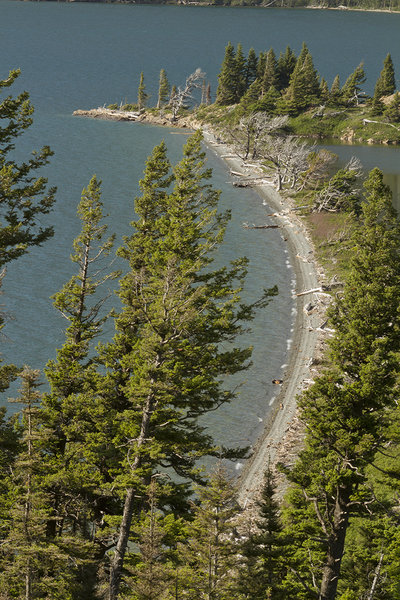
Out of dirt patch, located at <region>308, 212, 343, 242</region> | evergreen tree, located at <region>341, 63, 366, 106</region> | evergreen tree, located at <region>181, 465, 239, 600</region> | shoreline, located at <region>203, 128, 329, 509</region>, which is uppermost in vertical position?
evergreen tree, located at <region>341, 63, 366, 106</region>

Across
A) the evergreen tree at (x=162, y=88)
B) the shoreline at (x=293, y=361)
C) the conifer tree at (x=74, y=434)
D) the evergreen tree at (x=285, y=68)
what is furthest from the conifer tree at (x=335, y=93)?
the conifer tree at (x=74, y=434)

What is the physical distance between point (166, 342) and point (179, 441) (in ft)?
16.6

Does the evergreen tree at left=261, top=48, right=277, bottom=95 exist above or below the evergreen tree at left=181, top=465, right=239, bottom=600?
above

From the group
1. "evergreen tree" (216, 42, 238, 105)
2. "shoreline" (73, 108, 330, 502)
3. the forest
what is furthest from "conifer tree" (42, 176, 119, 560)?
"evergreen tree" (216, 42, 238, 105)

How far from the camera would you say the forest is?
855 inches

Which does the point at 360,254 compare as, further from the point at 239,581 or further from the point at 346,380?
the point at 239,581

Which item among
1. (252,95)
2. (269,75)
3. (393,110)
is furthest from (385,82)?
(252,95)

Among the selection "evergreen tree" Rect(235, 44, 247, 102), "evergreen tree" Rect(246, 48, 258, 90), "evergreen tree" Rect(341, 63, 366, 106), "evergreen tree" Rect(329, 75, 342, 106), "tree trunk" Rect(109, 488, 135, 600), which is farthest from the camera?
"evergreen tree" Rect(246, 48, 258, 90)

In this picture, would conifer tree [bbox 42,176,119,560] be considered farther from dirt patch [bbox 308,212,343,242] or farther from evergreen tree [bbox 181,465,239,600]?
dirt patch [bbox 308,212,343,242]

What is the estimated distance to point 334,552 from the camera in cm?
2503

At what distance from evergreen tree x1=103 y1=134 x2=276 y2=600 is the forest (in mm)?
90

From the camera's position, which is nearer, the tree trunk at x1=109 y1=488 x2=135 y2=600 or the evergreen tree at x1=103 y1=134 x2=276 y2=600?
the tree trunk at x1=109 y1=488 x2=135 y2=600

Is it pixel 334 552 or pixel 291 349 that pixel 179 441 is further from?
pixel 291 349

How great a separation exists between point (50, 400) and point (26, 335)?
96.8ft
